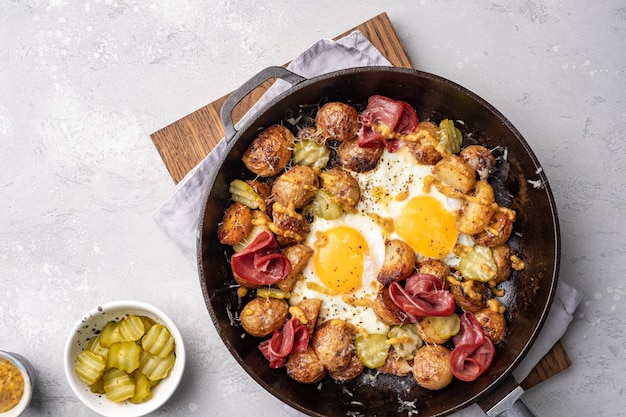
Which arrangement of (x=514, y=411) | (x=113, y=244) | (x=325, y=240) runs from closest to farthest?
(x=514, y=411) < (x=325, y=240) < (x=113, y=244)

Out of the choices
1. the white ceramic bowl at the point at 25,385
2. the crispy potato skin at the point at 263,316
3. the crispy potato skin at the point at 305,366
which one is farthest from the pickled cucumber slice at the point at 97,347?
the crispy potato skin at the point at 305,366

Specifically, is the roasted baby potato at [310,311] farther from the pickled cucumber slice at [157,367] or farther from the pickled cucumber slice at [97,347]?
the pickled cucumber slice at [97,347]

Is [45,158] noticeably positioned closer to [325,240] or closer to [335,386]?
[325,240]

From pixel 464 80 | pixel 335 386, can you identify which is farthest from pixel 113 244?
pixel 464 80

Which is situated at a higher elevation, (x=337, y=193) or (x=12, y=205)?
(x=12, y=205)

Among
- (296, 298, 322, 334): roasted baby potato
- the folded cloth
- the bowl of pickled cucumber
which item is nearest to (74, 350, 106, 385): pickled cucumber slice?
the bowl of pickled cucumber

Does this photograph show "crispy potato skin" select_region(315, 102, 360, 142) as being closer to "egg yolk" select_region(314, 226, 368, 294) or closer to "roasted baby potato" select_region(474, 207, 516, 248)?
"egg yolk" select_region(314, 226, 368, 294)

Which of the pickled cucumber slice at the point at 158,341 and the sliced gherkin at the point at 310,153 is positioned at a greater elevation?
the sliced gherkin at the point at 310,153
